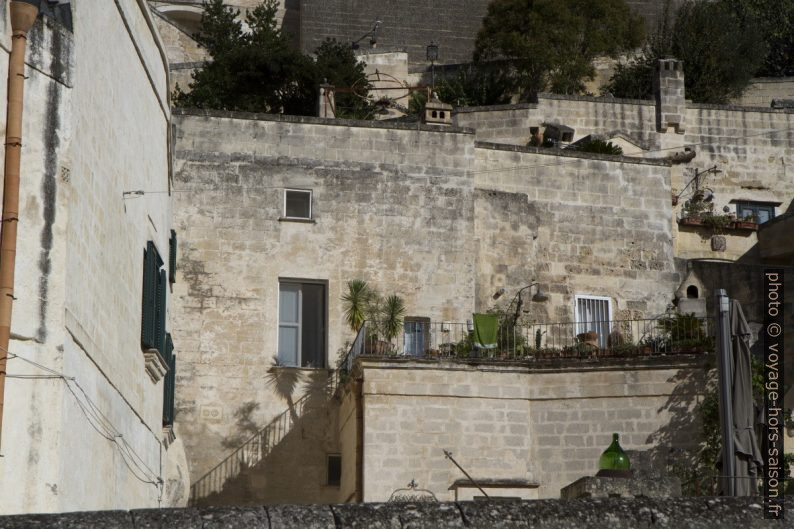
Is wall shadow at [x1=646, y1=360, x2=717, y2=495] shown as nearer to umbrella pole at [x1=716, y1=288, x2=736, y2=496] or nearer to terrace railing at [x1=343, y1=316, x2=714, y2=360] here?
terrace railing at [x1=343, y1=316, x2=714, y2=360]

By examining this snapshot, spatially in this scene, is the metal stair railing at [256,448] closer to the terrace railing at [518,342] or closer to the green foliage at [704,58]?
the terrace railing at [518,342]

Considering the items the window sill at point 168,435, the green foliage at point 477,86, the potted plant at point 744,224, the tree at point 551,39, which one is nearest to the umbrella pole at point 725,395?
the window sill at point 168,435

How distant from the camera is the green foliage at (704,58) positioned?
38781 millimetres

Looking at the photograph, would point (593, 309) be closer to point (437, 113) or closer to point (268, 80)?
point (437, 113)

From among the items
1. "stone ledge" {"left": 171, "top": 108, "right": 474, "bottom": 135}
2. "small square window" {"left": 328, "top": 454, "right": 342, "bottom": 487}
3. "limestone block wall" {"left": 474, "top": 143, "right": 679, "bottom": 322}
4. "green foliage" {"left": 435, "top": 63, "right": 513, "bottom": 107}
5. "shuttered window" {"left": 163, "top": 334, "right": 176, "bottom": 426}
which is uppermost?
"green foliage" {"left": 435, "top": 63, "right": 513, "bottom": 107}

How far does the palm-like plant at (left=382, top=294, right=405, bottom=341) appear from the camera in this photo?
23.8 meters

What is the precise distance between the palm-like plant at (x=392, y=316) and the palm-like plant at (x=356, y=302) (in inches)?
12.6

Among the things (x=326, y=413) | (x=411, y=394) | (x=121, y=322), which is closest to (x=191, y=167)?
(x=326, y=413)

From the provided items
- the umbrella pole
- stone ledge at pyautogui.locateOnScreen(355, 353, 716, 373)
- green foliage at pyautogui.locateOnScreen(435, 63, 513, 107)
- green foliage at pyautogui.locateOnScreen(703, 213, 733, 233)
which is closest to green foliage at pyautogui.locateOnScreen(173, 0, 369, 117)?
green foliage at pyautogui.locateOnScreen(435, 63, 513, 107)

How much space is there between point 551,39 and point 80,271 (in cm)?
2666

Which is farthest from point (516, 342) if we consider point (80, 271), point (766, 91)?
point (766, 91)

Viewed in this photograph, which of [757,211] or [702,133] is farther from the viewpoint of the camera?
[702,133]

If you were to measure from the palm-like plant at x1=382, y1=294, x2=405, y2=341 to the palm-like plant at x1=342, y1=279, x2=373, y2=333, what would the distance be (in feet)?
1.05

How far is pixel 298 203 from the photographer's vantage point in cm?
2528
